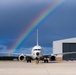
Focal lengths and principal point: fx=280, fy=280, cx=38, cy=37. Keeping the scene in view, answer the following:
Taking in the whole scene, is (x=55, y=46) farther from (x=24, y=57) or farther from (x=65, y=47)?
(x=24, y=57)

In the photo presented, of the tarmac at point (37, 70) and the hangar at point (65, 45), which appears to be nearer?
the tarmac at point (37, 70)

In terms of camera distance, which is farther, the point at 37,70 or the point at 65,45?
the point at 65,45

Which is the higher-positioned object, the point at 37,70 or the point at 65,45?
the point at 65,45

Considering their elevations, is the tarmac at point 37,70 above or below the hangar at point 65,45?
below

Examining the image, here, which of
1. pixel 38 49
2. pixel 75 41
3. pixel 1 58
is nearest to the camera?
pixel 38 49

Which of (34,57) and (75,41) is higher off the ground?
(75,41)

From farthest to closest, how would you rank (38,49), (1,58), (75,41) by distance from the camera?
(1,58) → (75,41) → (38,49)

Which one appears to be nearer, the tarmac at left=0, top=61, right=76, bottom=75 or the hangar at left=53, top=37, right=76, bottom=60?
the tarmac at left=0, top=61, right=76, bottom=75

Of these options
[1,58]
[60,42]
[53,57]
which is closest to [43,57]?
[53,57]

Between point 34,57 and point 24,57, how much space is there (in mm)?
3999

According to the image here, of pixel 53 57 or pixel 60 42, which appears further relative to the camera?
pixel 60 42

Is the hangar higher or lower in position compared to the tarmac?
higher

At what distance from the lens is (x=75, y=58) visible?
10269 cm

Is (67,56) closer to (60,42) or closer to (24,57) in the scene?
(60,42)
